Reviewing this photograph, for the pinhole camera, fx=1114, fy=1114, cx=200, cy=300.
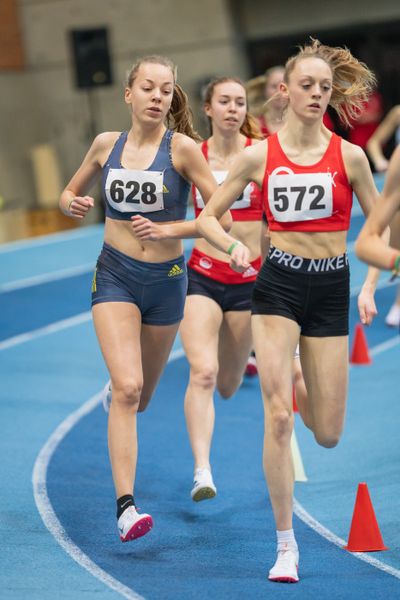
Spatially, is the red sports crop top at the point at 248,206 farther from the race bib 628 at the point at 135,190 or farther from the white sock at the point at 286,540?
the white sock at the point at 286,540

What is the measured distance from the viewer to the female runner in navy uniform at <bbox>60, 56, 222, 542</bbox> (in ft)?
19.2

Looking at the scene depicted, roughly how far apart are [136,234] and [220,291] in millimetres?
1689

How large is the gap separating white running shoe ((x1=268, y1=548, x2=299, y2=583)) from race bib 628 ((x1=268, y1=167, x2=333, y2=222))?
1.61m

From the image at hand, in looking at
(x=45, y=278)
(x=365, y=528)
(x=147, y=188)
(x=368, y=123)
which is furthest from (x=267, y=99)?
(x=368, y=123)

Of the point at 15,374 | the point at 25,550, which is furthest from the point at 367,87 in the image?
the point at 15,374

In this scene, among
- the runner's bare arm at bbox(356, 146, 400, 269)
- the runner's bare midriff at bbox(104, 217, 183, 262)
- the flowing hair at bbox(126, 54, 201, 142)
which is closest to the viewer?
the runner's bare arm at bbox(356, 146, 400, 269)

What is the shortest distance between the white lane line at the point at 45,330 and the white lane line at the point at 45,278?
2573mm

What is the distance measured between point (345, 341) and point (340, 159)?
2.98ft

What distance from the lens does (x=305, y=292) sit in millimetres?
5453

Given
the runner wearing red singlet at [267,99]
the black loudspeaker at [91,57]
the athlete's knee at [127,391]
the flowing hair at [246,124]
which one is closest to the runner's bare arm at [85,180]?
the athlete's knee at [127,391]

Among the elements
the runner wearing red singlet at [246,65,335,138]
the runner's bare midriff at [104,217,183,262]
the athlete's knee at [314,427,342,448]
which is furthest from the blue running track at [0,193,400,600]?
the runner wearing red singlet at [246,65,335,138]

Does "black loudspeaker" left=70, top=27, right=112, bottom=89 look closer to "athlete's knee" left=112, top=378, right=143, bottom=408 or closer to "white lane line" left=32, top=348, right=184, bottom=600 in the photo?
"white lane line" left=32, top=348, right=184, bottom=600

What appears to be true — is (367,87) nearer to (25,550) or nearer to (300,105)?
(300,105)

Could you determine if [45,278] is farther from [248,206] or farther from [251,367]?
[248,206]
